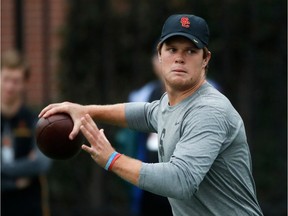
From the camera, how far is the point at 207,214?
204 inches

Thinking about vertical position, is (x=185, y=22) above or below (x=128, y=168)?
above

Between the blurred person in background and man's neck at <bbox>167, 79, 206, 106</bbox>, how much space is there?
259 cm

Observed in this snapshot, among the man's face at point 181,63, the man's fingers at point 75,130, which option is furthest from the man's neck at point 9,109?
the man's face at point 181,63

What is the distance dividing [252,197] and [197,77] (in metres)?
0.75

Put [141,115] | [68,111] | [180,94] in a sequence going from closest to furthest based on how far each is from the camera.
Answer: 1. [180,94]
2. [68,111]
3. [141,115]

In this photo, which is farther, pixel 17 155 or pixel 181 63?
pixel 17 155

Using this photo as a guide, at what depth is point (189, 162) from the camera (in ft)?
15.9

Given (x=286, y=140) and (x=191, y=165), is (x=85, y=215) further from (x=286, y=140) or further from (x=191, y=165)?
(x=191, y=165)

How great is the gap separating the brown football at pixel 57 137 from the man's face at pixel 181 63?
0.69 meters

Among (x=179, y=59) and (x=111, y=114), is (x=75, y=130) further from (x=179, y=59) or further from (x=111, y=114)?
(x=179, y=59)

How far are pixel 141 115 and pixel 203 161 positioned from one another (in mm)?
1059

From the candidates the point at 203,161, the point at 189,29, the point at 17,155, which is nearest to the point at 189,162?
the point at 203,161

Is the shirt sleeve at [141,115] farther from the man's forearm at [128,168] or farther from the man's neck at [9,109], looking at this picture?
the man's neck at [9,109]

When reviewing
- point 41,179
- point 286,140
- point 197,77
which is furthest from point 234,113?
point 286,140
